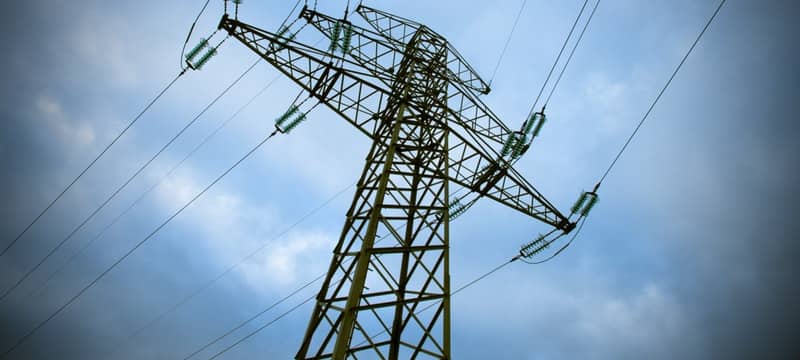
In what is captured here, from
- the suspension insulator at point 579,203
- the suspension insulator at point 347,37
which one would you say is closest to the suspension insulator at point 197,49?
the suspension insulator at point 347,37

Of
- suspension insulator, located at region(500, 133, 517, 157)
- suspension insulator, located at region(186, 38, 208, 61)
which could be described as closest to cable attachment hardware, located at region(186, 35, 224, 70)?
suspension insulator, located at region(186, 38, 208, 61)

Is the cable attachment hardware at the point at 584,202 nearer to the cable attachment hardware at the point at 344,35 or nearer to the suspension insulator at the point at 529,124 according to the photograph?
the suspension insulator at the point at 529,124

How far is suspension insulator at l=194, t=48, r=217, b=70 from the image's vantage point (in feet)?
26.8

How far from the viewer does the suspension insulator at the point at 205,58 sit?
26.8 feet

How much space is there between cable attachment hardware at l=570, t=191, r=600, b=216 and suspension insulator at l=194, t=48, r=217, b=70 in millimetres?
10221

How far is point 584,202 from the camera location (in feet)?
30.8

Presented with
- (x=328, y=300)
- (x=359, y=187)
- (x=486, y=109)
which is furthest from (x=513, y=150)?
(x=328, y=300)

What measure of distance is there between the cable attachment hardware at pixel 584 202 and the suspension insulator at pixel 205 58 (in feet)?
33.5

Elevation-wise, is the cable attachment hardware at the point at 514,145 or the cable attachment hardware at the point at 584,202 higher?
the cable attachment hardware at the point at 514,145

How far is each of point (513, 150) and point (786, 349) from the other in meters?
251

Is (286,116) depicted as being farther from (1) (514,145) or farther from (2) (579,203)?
(2) (579,203)

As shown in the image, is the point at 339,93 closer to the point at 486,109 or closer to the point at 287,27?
the point at 287,27

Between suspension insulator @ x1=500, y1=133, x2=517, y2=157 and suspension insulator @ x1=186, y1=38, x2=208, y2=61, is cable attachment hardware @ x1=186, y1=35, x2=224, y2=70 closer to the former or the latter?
suspension insulator @ x1=186, y1=38, x2=208, y2=61

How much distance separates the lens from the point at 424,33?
11602mm
